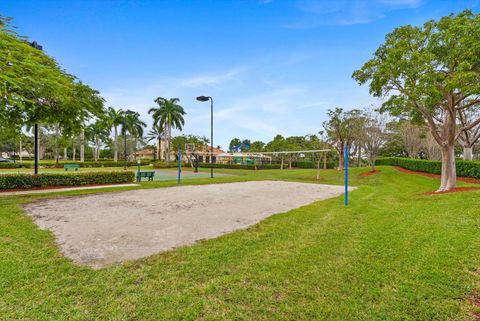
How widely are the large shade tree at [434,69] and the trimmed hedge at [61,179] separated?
15085 mm

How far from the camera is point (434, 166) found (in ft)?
55.9

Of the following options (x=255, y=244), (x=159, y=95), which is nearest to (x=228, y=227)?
(x=255, y=244)

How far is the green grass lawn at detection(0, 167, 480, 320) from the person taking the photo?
238 centimetres

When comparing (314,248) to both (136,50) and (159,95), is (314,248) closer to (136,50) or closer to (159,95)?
(136,50)

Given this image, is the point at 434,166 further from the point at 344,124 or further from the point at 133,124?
the point at 133,124

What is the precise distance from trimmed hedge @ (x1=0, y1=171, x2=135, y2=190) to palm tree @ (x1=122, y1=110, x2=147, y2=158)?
32855 mm

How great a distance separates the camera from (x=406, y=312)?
91.4 inches

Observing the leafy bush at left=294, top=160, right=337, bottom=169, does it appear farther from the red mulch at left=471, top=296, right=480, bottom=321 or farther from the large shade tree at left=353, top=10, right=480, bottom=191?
the red mulch at left=471, top=296, right=480, bottom=321

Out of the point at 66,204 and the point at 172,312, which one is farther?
the point at 66,204

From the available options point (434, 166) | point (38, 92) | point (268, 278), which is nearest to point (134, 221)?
point (268, 278)

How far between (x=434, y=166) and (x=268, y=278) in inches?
790

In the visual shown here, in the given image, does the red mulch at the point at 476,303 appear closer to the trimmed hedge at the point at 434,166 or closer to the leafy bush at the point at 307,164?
the trimmed hedge at the point at 434,166

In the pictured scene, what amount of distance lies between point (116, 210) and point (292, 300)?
637 cm

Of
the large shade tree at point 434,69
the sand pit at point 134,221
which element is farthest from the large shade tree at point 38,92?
the large shade tree at point 434,69
